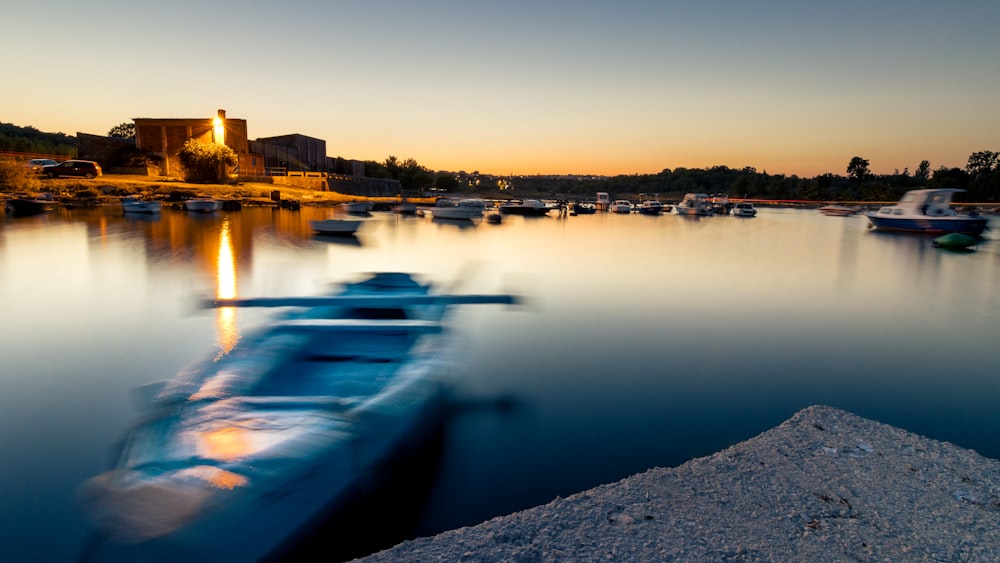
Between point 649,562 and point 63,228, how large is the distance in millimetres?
38222

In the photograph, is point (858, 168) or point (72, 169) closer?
point (72, 169)

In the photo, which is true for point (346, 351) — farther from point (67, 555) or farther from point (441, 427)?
point (67, 555)

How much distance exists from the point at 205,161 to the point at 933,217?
67.7m

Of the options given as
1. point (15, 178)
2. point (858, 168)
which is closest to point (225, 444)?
point (15, 178)

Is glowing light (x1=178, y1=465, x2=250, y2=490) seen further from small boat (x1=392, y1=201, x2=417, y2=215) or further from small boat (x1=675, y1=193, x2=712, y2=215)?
small boat (x1=675, y1=193, x2=712, y2=215)

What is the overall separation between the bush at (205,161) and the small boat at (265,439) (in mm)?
58176

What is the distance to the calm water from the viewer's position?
18.1ft

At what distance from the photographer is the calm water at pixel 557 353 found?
18.1 feet

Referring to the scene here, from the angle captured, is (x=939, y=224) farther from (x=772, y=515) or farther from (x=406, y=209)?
(x=772, y=515)

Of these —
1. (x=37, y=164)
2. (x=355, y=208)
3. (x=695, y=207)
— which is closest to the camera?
(x=355, y=208)

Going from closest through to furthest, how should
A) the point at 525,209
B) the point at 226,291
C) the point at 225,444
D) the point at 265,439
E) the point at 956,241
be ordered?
the point at 225,444
the point at 265,439
the point at 226,291
the point at 956,241
the point at 525,209

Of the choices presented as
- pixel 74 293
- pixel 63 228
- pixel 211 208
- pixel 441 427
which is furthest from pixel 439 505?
pixel 211 208

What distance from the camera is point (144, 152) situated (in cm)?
5947

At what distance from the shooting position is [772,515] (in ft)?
13.6
